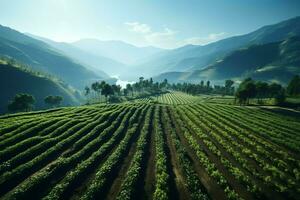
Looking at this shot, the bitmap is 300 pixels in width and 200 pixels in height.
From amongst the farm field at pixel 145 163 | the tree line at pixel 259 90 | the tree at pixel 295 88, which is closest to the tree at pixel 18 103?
the farm field at pixel 145 163

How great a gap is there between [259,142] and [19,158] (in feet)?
154

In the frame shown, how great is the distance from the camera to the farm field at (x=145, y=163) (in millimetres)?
27797

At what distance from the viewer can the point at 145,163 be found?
119 ft

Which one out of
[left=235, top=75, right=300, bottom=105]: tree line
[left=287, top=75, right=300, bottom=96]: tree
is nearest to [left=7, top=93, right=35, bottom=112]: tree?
[left=235, top=75, right=300, bottom=105]: tree line

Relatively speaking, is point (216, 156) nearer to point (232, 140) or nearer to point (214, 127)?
point (232, 140)

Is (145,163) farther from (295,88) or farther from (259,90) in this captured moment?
(295,88)

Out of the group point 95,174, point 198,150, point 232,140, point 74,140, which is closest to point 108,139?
point 74,140

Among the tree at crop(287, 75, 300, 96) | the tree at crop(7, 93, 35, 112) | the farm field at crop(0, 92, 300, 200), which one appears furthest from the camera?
the tree at crop(287, 75, 300, 96)

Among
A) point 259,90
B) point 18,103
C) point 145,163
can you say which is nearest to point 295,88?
point 259,90

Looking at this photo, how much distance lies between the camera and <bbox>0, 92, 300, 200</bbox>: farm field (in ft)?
91.2

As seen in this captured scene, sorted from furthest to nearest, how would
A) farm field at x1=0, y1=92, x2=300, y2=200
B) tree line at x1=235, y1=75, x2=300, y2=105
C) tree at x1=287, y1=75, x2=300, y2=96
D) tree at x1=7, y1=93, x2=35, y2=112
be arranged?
tree at x1=287, y1=75, x2=300, y2=96
tree at x1=7, y1=93, x2=35, y2=112
tree line at x1=235, y1=75, x2=300, y2=105
farm field at x1=0, y1=92, x2=300, y2=200

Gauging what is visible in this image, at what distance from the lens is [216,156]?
39594 millimetres

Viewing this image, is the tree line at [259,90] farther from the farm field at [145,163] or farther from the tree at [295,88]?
the farm field at [145,163]

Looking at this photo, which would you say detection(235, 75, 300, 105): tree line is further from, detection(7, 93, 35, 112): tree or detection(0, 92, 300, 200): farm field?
detection(7, 93, 35, 112): tree
